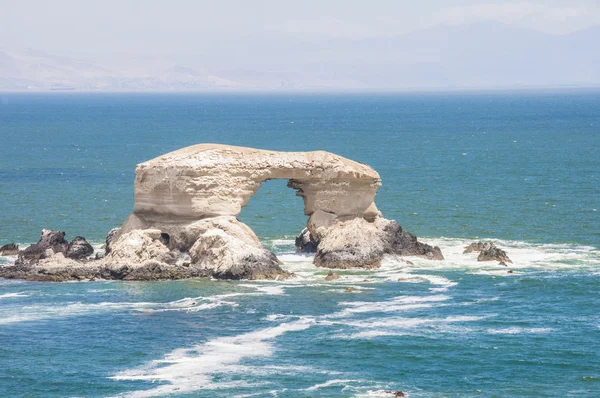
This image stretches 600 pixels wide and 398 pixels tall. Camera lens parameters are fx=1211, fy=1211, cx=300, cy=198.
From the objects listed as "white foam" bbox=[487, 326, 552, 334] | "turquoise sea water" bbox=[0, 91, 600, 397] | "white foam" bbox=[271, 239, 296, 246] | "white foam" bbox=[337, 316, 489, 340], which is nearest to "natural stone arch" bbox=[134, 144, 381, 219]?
"turquoise sea water" bbox=[0, 91, 600, 397]

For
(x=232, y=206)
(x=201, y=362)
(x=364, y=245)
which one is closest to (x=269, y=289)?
(x=232, y=206)

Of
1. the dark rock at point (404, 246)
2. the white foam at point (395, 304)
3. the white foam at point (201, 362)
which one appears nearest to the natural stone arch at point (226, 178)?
the dark rock at point (404, 246)

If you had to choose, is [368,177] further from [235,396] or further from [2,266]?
[235,396]

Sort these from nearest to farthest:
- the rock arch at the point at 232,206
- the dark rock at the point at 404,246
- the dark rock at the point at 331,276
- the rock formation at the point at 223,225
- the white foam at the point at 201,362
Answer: the white foam at the point at 201,362, the dark rock at the point at 331,276, the rock formation at the point at 223,225, the rock arch at the point at 232,206, the dark rock at the point at 404,246

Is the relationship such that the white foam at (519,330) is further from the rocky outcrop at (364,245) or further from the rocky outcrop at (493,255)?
the rocky outcrop at (364,245)

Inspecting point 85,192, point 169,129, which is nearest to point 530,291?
point 85,192

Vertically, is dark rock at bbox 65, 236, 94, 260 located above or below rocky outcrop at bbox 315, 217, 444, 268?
below

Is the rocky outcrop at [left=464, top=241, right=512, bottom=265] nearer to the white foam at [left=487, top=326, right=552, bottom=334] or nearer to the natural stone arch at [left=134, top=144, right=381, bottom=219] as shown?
the natural stone arch at [left=134, top=144, right=381, bottom=219]
